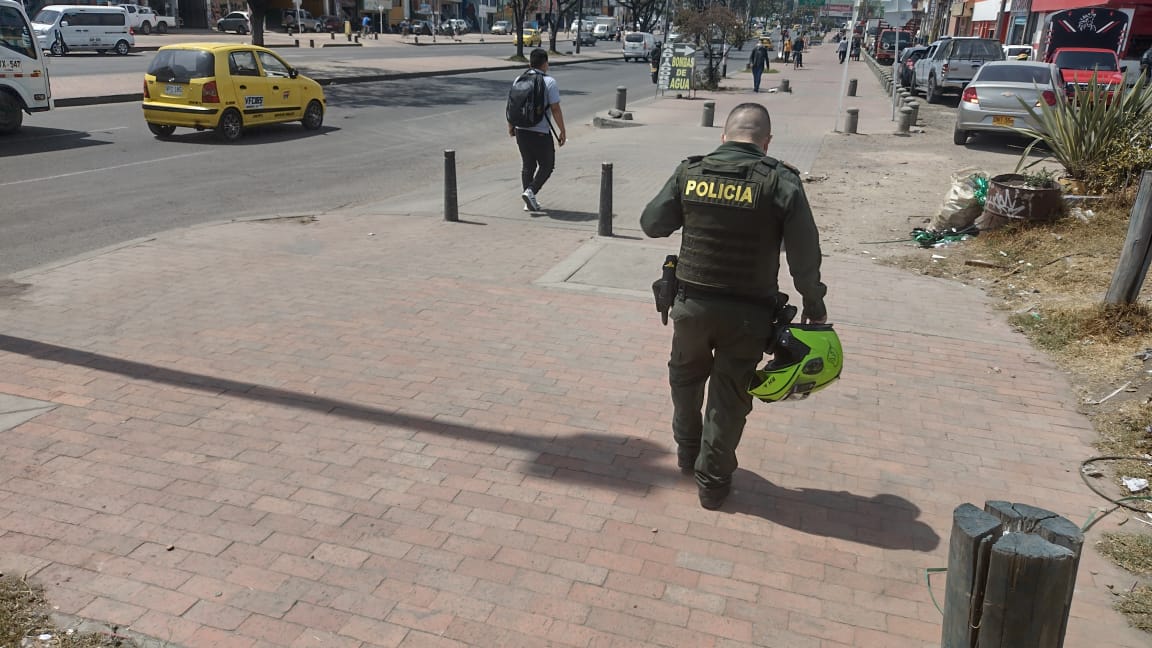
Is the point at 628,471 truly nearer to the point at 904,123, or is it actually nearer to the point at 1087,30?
the point at 904,123

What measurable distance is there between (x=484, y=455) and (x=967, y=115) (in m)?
14.8

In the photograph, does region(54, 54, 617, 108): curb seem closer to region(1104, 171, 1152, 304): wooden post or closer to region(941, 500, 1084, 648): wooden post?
region(1104, 171, 1152, 304): wooden post

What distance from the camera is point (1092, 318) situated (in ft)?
21.6

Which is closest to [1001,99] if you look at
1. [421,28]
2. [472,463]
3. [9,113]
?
[472,463]

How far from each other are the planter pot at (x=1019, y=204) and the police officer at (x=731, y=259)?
21.0 feet

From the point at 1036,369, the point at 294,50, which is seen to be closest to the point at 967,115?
the point at 1036,369

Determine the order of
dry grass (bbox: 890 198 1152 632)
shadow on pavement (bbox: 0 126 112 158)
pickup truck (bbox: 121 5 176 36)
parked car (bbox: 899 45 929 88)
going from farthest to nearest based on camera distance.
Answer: pickup truck (bbox: 121 5 176 36)
parked car (bbox: 899 45 929 88)
shadow on pavement (bbox: 0 126 112 158)
dry grass (bbox: 890 198 1152 632)

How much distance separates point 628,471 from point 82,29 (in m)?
40.5

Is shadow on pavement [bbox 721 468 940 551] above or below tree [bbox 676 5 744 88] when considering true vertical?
below

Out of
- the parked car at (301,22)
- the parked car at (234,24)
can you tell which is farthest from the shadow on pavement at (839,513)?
the parked car at (301,22)

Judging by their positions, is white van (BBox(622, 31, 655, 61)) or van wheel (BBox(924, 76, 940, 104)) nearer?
van wheel (BBox(924, 76, 940, 104))

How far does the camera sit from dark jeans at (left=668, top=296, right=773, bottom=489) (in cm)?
387

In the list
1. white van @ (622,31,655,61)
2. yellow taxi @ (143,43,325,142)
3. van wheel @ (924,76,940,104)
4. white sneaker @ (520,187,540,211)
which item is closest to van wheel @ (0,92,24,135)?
yellow taxi @ (143,43,325,142)

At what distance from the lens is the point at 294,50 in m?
42.4
